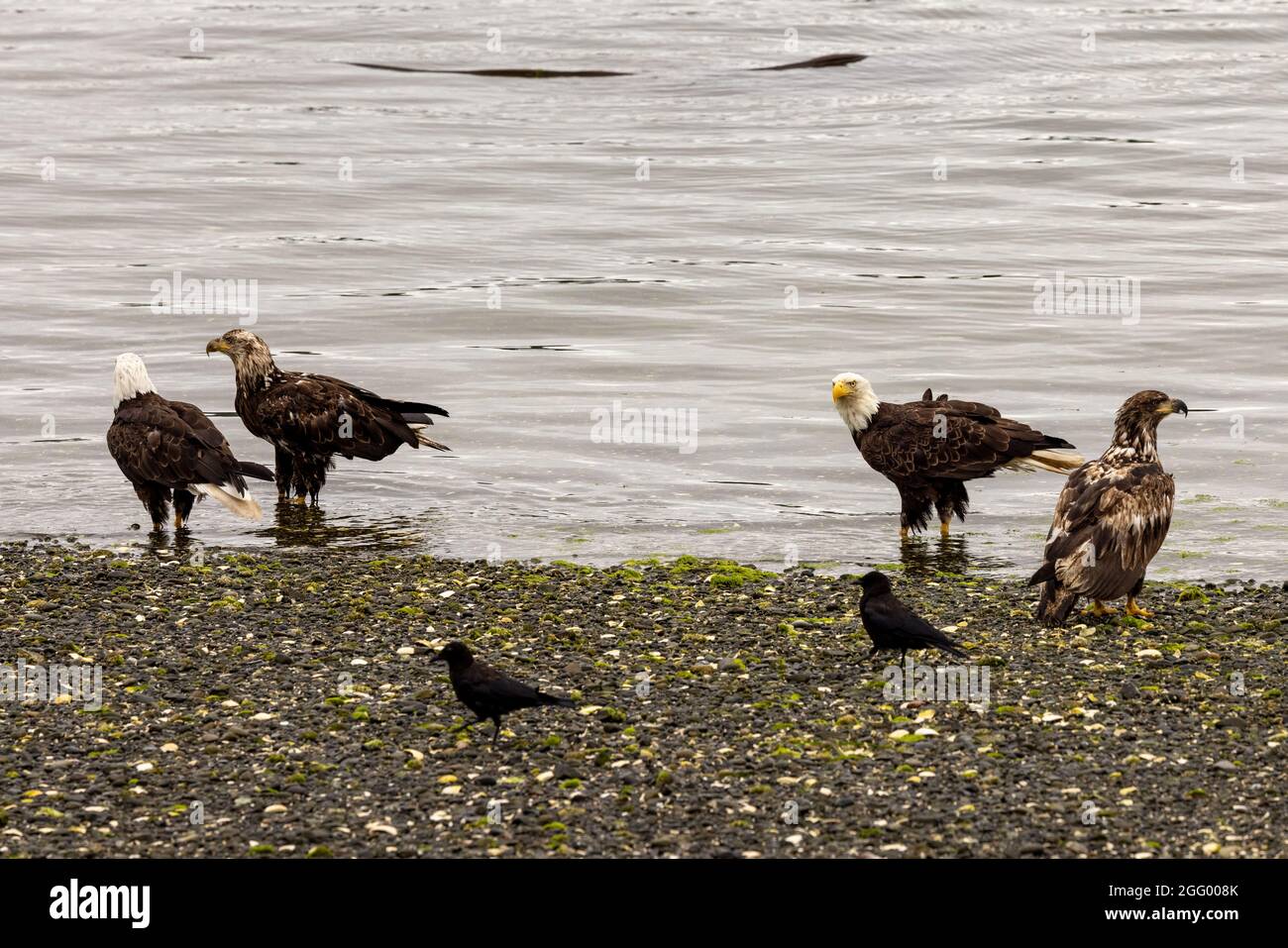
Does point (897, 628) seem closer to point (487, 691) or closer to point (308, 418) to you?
point (487, 691)

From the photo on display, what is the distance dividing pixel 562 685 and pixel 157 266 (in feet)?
62.9

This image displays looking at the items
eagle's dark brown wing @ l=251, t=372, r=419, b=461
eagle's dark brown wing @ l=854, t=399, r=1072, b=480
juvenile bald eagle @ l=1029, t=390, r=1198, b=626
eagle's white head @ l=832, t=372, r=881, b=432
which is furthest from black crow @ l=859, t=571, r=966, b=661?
eagle's dark brown wing @ l=251, t=372, r=419, b=461

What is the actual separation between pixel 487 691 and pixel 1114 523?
4.17 m

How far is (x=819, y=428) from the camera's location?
1809 centimetres

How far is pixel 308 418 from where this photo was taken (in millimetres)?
14867

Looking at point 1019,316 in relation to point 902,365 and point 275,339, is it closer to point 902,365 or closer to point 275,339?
point 902,365

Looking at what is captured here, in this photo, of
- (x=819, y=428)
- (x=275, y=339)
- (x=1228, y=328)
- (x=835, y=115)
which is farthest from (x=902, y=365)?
(x=835, y=115)

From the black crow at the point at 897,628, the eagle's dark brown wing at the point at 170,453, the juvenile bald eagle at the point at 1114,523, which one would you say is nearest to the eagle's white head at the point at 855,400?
the juvenile bald eagle at the point at 1114,523

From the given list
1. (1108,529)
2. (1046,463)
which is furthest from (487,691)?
(1046,463)

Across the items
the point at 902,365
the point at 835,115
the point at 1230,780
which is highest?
the point at 835,115

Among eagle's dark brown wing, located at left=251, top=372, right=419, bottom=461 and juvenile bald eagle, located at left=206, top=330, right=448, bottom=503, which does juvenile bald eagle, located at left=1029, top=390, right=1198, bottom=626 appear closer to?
juvenile bald eagle, located at left=206, top=330, right=448, bottom=503

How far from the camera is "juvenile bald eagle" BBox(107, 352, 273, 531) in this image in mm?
13836

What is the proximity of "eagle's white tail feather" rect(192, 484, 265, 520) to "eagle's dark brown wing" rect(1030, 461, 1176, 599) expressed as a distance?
6306mm

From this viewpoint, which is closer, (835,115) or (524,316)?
(524,316)
